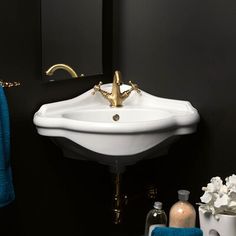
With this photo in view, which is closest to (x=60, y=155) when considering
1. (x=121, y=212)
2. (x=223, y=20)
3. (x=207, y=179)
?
(x=121, y=212)

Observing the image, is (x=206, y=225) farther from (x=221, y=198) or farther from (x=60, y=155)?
(x=60, y=155)

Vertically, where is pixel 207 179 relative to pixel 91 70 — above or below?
below

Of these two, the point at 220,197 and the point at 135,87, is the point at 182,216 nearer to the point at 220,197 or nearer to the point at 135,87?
the point at 220,197

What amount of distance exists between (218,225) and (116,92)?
32.5 inches

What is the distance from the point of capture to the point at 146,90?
262cm

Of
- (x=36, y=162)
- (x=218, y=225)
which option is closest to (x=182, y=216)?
(x=218, y=225)

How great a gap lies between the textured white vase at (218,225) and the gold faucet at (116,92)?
73cm

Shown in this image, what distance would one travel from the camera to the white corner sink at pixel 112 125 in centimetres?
210

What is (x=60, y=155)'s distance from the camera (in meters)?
2.41

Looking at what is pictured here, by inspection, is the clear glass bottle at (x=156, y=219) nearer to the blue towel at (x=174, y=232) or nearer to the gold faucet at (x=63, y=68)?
the blue towel at (x=174, y=232)

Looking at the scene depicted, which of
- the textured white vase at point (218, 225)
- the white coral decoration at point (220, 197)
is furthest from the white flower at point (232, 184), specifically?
the textured white vase at point (218, 225)

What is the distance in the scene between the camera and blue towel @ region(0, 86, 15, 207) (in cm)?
189

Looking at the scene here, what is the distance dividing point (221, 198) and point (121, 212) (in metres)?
0.73

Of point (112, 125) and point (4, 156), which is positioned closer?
point (4, 156)
